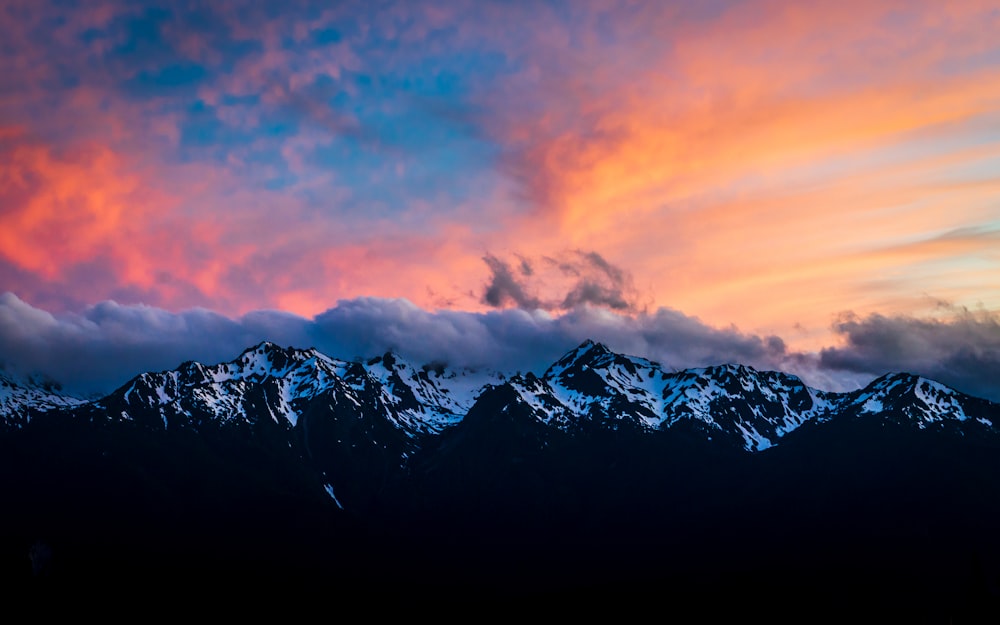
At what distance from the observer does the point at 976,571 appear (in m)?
197

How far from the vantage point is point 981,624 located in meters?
200

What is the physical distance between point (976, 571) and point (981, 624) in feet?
37.8
